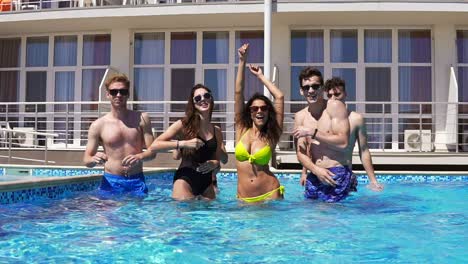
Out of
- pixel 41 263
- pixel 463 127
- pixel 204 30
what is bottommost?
pixel 41 263

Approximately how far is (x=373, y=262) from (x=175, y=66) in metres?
11.3

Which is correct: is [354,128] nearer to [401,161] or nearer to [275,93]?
[275,93]

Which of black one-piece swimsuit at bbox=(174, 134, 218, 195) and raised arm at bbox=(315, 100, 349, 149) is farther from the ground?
raised arm at bbox=(315, 100, 349, 149)

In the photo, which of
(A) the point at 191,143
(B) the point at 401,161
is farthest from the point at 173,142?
(B) the point at 401,161

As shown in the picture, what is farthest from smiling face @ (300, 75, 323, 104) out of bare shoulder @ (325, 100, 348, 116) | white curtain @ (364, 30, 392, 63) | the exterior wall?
white curtain @ (364, 30, 392, 63)

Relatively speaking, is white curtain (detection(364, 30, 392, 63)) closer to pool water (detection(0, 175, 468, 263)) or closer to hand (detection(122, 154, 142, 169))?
pool water (detection(0, 175, 468, 263))

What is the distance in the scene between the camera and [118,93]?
5.30 meters

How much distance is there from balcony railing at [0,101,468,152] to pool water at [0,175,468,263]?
6291 millimetres

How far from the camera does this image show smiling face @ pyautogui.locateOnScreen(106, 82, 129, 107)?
5266 mm

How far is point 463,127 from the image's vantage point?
41.9ft

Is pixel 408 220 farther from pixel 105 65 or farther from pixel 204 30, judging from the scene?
pixel 105 65

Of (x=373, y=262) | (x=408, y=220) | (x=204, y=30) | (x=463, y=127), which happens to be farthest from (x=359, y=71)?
(x=373, y=262)

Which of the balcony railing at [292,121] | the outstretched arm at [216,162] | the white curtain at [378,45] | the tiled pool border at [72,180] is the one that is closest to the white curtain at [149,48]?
the balcony railing at [292,121]

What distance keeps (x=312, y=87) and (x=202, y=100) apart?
109cm
